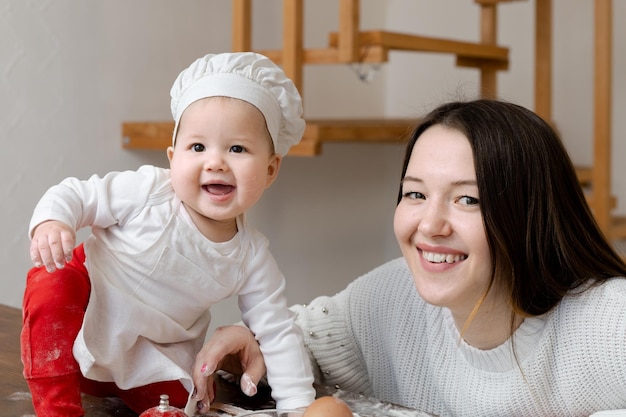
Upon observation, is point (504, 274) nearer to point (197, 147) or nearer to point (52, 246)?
point (197, 147)

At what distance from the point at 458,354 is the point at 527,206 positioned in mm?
306

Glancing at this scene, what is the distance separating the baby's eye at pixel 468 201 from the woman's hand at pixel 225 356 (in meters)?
0.37

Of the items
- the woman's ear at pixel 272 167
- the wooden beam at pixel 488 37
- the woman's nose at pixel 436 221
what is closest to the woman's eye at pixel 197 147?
the woman's ear at pixel 272 167

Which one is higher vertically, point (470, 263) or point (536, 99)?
point (536, 99)

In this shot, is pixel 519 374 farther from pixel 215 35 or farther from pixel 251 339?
pixel 215 35

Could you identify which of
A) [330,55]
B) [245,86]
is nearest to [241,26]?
[330,55]

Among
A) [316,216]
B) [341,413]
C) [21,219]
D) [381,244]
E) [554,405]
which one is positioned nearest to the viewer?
[341,413]

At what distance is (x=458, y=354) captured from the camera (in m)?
1.46

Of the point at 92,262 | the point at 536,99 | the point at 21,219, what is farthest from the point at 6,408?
the point at 536,99

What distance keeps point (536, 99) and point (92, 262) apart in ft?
9.11

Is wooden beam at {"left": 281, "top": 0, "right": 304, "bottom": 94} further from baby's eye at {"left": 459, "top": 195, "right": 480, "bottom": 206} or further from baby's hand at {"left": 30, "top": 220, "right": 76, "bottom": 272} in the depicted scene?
baby's hand at {"left": 30, "top": 220, "right": 76, "bottom": 272}

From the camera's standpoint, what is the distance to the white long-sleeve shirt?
1.19m

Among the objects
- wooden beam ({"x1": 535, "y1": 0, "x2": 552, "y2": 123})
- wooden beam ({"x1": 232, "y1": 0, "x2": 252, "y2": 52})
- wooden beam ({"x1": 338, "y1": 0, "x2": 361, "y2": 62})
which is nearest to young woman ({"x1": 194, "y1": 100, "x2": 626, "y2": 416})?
wooden beam ({"x1": 338, "y1": 0, "x2": 361, "y2": 62})

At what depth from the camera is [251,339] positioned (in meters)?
1.29
